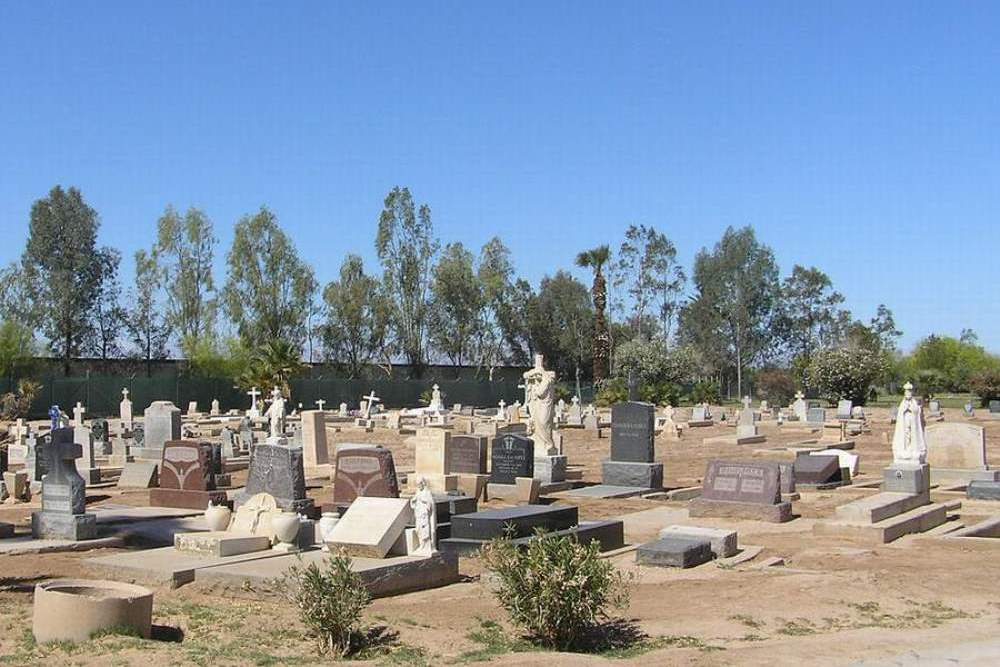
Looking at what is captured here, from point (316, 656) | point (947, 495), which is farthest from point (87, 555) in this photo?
point (947, 495)

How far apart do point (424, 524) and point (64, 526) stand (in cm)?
570

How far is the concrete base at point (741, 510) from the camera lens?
1767 cm

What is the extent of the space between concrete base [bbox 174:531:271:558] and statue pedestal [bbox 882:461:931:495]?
37.6 ft

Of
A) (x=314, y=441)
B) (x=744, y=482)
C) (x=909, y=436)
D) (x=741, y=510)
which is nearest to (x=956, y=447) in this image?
(x=909, y=436)

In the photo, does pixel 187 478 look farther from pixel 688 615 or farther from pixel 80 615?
pixel 688 615

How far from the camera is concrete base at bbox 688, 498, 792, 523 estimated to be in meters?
17.7

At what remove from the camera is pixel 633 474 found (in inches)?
886

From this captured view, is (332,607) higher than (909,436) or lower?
lower

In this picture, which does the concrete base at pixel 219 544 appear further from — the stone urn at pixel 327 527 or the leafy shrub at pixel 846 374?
the leafy shrub at pixel 846 374

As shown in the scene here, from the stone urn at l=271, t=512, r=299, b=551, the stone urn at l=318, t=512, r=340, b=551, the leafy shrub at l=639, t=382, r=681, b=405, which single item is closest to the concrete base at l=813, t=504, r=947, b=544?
the stone urn at l=318, t=512, r=340, b=551

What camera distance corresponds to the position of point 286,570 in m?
11.3

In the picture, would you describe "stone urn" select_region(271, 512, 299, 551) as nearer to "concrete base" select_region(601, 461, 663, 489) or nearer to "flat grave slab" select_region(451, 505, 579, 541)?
"flat grave slab" select_region(451, 505, 579, 541)

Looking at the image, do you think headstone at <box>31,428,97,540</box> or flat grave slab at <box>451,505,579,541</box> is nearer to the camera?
flat grave slab at <box>451,505,579,541</box>

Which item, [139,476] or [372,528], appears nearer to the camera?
[372,528]
